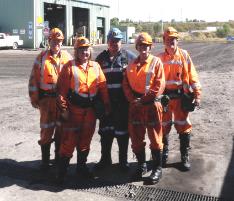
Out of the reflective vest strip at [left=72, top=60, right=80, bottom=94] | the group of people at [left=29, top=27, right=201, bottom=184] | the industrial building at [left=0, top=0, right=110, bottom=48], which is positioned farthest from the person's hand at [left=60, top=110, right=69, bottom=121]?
the industrial building at [left=0, top=0, right=110, bottom=48]

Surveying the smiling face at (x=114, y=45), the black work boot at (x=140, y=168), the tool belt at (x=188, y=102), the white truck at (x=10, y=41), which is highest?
the white truck at (x=10, y=41)

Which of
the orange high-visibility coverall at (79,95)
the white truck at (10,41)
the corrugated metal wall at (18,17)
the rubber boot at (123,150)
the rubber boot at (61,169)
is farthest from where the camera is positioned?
the corrugated metal wall at (18,17)

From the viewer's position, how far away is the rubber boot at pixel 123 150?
614 centimetres

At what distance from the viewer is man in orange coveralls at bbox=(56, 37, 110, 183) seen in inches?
220

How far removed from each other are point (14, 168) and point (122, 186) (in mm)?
1734

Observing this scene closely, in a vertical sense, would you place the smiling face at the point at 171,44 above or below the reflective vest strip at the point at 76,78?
above

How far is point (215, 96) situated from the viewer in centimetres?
1276

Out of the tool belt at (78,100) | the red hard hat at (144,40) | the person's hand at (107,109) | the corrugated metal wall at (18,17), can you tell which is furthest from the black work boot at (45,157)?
the corrugated metal wall at (18,17)

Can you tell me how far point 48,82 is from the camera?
5980mm

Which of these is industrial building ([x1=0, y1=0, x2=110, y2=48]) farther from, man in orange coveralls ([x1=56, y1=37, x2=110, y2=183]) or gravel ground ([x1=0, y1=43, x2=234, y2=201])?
man in orange coveralls ([x1=56, y1=37, x2=110, y2=183])

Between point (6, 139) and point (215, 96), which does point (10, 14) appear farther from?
point (6, 139)

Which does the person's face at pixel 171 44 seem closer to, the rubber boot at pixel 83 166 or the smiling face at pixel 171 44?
the smiling face at pixel 171 44

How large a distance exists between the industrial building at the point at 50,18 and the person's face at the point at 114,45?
94.0 feet

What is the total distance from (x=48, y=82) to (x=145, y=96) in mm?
1403
